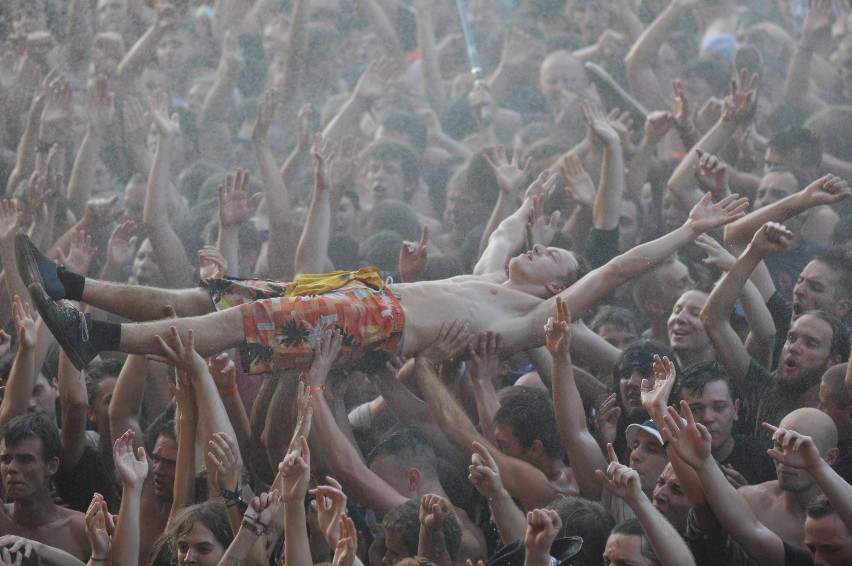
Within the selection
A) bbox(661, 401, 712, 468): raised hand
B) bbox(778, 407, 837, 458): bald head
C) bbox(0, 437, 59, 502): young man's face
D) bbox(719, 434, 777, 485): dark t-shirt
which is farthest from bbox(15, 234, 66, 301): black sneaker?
bbox(778, 407, 837, 458): bald head

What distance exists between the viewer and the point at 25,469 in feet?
18.6

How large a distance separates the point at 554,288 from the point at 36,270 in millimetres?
2651

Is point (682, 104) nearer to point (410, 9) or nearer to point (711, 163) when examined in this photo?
point (711, 163)

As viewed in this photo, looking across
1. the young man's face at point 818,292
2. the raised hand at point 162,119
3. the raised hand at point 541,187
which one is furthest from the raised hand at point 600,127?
the raised hand at point 162,119

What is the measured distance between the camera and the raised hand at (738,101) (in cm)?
730

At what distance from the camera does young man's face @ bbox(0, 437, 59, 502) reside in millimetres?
5652

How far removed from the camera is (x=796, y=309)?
6355 mm

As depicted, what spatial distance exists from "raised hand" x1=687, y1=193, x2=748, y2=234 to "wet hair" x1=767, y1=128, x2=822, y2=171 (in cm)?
193

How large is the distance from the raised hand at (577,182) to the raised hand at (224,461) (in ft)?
11.5

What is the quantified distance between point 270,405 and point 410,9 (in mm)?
7406

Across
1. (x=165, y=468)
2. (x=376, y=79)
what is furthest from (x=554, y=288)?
(x=376, y=79)

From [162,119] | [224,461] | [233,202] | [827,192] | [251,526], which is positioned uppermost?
[162,119]

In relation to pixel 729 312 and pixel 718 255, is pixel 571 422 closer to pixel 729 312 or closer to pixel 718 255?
pixel 729 312

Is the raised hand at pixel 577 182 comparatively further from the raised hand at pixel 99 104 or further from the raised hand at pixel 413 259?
the raised hand at pixel 99 104
